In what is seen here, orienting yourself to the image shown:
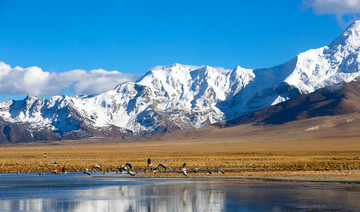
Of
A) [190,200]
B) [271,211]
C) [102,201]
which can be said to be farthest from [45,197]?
[271,211]

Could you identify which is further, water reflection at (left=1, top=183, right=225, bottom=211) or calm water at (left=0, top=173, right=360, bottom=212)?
calm water at (left=0, top=173, right=360, bottom=212)

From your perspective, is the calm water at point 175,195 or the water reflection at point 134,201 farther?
the calm water at point 175,195

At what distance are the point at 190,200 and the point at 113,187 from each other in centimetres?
1094

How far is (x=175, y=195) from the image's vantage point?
38.1m

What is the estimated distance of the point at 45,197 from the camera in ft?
121

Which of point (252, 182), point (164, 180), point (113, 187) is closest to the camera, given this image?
point (113, 187)

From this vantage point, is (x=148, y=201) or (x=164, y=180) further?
(x=164, y=180)

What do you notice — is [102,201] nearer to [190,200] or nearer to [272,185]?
[190,200]

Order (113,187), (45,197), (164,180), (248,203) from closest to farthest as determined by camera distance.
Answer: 1. (248,203)
2. (45,197)
3. (113,187)
4. (164,180)

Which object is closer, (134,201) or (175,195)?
(134,201)

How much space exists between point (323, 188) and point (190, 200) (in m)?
12.3

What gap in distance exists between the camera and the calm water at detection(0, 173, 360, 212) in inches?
1257

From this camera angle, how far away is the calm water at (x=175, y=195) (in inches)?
1257

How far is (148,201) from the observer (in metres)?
34.8
